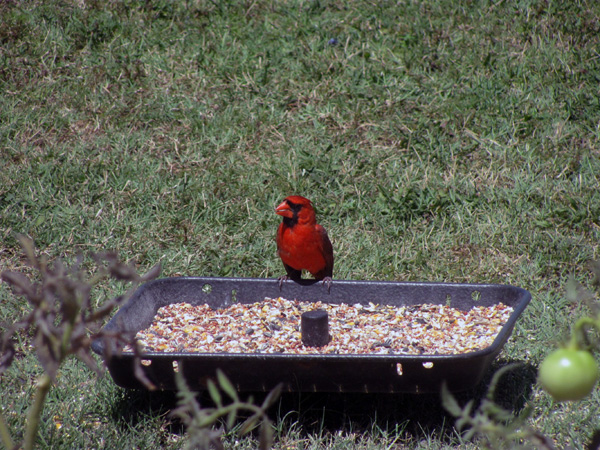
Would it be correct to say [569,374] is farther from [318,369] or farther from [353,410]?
[353,410]

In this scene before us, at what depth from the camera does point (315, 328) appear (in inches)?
123

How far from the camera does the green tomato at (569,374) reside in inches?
23.8

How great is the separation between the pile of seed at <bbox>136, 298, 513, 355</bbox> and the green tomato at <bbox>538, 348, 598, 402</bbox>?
8.24ft

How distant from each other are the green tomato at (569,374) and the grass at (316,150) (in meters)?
2.53

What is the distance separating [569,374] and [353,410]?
2.79 meters

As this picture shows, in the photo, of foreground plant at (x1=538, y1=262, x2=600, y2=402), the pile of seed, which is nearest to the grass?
the pile of seed

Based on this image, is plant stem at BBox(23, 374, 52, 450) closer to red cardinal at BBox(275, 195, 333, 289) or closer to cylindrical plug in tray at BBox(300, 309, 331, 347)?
cylindrical plug in tray at BBox(300, 309, 331, 347)

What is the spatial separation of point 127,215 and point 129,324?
1.88 m

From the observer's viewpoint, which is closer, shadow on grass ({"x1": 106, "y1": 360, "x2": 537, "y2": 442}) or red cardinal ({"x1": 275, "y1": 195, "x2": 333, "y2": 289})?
shadow on grass ({"x1": 106, "y1": 360, "x2": 537, "y2": 442})

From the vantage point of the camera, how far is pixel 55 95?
6.09 meters

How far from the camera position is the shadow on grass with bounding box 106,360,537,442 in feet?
10.3

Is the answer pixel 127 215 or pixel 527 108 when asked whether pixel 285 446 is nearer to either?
pixel 127 215

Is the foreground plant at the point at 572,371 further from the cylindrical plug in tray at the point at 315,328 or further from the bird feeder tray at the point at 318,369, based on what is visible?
the cylindrical plug in tray at the point at 315,328

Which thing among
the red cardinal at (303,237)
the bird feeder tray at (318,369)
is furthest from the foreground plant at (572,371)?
the red cardinal at (303,237)
